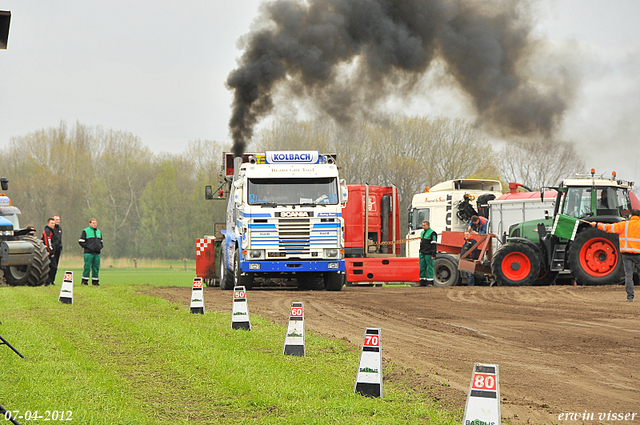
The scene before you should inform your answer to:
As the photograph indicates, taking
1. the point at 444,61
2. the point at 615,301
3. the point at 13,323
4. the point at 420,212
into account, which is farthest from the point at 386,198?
the point at 13,323

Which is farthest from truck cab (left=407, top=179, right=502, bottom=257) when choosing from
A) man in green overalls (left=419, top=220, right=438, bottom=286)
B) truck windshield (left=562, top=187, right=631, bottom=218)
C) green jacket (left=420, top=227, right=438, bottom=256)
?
truck windshield (left=562, top=187, right=631, bottom=218)

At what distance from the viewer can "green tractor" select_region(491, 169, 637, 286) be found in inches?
822

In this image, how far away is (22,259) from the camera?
23.4 metres

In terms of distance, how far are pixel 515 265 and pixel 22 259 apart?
49.4ft

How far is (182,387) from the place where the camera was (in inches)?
308

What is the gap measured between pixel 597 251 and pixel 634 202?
8.81 feet

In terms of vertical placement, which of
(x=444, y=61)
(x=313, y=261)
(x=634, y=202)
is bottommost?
(x=313, y=261)

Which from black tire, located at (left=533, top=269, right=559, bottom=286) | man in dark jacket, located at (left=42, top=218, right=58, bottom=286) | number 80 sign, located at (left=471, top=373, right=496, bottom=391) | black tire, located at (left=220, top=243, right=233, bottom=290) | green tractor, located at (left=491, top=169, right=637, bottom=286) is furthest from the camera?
man in dark jacket, located at (left=42, top=218, right=58, bottom=286)

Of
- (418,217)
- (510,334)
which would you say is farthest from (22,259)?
(510,334)

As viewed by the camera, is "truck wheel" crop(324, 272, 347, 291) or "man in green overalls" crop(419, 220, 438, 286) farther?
"man in green overalls" crop(419, 220, 438, 286)

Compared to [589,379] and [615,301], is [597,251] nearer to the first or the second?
[615,301]

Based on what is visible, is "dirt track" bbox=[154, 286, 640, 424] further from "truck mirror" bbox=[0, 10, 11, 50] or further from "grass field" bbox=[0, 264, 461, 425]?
"truck mirror" bbox=[0, 10, 11, 50]

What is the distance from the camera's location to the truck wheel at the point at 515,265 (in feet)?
73.6

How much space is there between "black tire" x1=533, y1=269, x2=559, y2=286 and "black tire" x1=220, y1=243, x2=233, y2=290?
9332 mm
